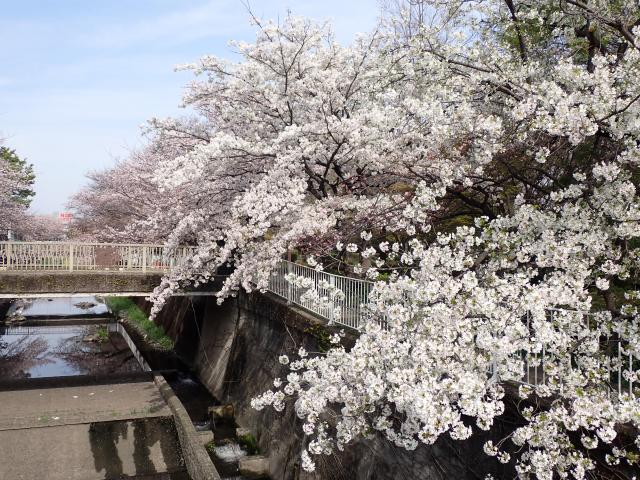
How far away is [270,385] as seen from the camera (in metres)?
14.0

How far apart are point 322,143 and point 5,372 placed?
18.4 m

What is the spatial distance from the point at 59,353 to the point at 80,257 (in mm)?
10715

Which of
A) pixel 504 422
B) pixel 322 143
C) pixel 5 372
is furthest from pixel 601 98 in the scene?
pixel 5 372

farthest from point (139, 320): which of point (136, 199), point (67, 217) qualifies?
point (67, 217)

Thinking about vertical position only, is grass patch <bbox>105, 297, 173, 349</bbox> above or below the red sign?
below

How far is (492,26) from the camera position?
998 cm

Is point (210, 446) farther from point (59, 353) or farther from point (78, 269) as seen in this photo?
point (59, 353)

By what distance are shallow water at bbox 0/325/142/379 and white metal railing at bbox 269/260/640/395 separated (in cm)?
1091

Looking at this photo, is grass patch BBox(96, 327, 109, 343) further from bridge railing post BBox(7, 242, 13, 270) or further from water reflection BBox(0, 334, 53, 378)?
bridge railing post BBox(7, 242, 13, 270)

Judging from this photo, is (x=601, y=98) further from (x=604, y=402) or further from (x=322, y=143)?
(x=322, y=143)

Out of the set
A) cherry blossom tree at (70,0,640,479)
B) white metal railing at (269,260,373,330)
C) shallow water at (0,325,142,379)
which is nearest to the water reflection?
shallow water at (0,325,142,379)

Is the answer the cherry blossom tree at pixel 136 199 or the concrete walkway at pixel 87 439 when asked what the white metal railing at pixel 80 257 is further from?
the concrete walkway at pixel 87 439

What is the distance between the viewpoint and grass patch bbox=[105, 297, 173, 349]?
2525cm

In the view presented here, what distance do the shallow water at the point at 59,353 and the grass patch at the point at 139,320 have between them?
1.23 m
